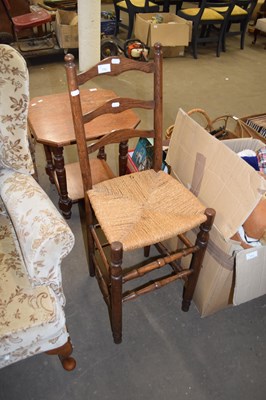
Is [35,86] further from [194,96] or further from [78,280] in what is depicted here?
[78,280]

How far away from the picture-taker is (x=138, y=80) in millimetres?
3381

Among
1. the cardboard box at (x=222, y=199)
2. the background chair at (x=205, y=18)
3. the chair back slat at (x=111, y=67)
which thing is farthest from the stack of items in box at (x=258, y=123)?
the background chair at (x=205, y=18)

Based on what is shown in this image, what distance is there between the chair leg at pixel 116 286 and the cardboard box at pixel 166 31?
3.28 m

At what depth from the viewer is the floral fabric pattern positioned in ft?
3.23

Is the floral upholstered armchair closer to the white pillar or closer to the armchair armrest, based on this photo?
the armchair armrest

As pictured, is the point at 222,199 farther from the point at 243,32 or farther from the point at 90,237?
the point at 243,32

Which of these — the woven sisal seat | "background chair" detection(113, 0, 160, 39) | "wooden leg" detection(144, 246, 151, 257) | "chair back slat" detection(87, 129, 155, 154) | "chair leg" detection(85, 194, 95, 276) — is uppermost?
"background chair" detection(113, 0, 160, 39)

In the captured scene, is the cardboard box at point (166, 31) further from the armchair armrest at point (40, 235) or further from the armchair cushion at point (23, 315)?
the armchair cushion at point (23, 315)

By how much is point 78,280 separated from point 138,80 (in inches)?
99.9

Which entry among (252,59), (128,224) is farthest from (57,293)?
(252,59)

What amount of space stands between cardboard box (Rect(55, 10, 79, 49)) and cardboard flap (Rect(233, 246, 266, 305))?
11.1ft

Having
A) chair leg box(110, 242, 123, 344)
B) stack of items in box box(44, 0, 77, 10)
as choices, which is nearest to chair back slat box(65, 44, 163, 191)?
chair leg box(110, 242, 123, 344)

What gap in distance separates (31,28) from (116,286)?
3623mm

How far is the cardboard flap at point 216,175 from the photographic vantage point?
1013mm
